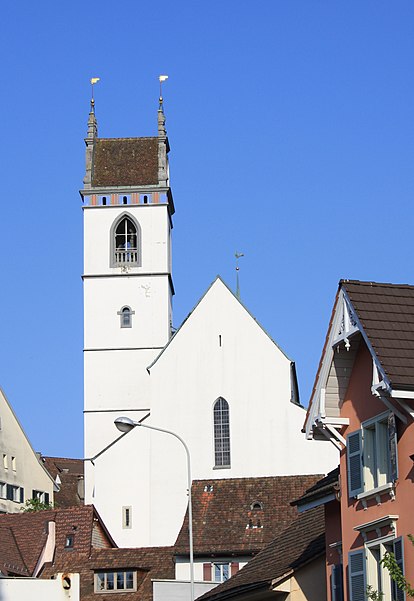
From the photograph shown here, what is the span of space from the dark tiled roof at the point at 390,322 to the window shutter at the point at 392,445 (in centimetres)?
85

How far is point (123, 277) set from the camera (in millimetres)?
84375

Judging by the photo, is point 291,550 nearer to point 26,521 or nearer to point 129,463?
point 26,521

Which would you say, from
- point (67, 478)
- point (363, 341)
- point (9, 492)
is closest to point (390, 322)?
point (363, 341)

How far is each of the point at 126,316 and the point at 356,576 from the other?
196ft

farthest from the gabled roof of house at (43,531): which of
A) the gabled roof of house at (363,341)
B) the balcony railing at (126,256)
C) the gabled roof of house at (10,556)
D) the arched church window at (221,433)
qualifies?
the gabled roof of house at (363,341)

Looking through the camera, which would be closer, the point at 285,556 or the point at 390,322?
the point at 390,322

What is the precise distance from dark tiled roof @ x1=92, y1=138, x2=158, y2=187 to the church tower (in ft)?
0.20

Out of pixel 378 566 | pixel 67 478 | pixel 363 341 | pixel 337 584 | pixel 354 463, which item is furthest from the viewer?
pixel 67 478

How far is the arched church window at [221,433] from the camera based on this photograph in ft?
228

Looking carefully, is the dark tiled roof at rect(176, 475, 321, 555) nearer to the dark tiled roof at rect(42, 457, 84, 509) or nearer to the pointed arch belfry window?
the pointed arch belfry window

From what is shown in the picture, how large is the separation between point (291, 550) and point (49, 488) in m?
59.8

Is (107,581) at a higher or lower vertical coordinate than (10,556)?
lower

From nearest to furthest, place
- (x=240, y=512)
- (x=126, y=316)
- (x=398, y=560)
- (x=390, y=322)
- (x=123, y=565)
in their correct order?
(x=398, y=560) → (x=390, y=322) → (x=123, y=565) → (x=240, y=512) → (x=126, y=316)

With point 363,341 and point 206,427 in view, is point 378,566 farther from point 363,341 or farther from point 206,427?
point 206,427
